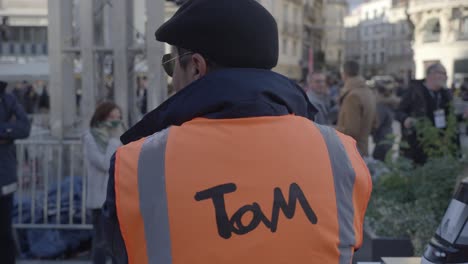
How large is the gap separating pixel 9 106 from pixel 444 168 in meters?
3.61

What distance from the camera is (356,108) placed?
651cm

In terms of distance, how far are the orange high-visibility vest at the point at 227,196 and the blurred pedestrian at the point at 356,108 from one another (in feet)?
17.3

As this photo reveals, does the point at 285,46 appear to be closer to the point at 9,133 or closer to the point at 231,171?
the point at 9,133

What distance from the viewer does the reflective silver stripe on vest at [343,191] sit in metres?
1.35

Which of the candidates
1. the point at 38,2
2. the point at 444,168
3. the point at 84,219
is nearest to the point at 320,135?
the point at 444,168

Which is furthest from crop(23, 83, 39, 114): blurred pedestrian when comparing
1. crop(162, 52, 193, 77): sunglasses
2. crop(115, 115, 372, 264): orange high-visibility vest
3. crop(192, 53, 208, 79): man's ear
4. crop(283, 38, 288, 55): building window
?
crop(283, 38, 288, 55): building window

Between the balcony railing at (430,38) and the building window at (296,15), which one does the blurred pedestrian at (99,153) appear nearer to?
the balcony railing at (430,38)

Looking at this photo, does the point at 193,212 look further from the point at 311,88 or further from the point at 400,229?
the point at 311,88

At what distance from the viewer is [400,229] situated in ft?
15.3

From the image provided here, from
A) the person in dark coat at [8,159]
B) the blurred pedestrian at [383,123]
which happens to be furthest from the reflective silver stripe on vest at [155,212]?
the blurred pedestrian at [383,123]

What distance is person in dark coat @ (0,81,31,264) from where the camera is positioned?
470 cm

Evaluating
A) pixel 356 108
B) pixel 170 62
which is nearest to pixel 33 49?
pixel 356 108

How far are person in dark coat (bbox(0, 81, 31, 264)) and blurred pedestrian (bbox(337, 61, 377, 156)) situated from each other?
10.9ft

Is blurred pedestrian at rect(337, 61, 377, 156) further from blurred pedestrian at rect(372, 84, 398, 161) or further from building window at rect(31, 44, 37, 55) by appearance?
building window at rect(31, 44, 37, 55)
